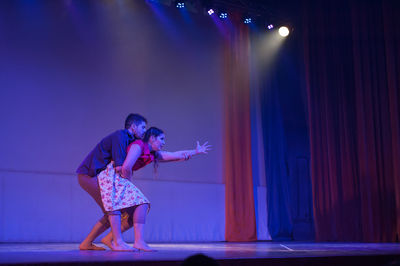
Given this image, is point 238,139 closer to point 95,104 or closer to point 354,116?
point 354,116

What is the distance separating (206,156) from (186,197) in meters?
0.73

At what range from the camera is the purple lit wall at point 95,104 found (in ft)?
20.9

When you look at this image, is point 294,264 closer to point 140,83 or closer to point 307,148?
point 140,83

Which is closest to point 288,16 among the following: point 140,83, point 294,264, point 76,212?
point 140,83

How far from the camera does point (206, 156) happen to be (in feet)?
25.7

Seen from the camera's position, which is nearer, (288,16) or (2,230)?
(2,230)

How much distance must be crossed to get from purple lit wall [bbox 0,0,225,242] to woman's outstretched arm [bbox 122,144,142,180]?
9.63 ft

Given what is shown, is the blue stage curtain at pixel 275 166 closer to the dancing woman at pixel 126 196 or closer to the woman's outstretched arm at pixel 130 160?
the dancing woman at pixel 126 196

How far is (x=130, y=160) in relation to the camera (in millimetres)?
3844

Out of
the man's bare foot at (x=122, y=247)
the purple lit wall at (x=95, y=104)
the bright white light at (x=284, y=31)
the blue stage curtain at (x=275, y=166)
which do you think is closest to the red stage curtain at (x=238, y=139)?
the purple lit wall at (x=95, y=104)

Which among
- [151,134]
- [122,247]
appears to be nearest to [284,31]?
[151,134]

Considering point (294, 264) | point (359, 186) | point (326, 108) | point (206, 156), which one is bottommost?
point (294, 264)

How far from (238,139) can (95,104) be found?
2351mm

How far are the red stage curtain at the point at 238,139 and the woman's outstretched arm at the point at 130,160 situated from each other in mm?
4112
